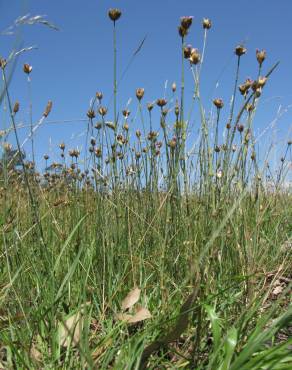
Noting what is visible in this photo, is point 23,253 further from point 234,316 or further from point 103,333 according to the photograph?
point 234,316

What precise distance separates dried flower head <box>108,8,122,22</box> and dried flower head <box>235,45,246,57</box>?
41 cm

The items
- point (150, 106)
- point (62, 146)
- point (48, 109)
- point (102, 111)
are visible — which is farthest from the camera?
point (62, 146)

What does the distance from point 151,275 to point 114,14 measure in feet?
2.95

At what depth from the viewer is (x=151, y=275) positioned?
1664 millimetres

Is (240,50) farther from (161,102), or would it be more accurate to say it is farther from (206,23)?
(161,102)

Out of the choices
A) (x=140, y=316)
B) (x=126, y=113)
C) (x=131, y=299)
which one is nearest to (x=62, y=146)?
(x=126, y=113)

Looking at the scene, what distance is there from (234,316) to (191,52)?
84cm

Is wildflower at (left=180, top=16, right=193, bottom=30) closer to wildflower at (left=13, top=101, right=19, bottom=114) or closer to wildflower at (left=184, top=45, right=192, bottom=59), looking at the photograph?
wildflower at (left=184, top=45, right=192, bottom=59)

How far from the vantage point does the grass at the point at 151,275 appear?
116 cm

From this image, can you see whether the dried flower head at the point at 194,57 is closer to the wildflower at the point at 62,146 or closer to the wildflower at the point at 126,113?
the wildflower at the point at 126,113

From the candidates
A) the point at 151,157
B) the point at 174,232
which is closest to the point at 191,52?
the point at 151,157

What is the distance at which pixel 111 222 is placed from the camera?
6.11 ft

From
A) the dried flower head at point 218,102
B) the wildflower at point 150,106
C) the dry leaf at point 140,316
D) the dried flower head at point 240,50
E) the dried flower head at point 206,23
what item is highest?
the dried flower head at point 206,23

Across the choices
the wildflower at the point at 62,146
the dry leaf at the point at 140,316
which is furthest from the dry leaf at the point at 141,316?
the wildflower at the point at 62,146
